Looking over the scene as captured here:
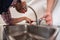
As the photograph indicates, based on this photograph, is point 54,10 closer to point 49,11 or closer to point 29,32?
point 49,11

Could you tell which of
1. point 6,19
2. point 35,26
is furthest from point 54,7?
point 6,19

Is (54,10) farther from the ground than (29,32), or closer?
farther from the ground

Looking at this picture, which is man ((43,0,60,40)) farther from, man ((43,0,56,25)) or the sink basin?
the sink basin

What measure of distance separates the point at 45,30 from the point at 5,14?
264 mm

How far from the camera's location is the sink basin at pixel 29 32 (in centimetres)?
82

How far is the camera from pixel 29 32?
0.92 meters

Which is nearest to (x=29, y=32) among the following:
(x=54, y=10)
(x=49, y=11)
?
(x=49, y=11)

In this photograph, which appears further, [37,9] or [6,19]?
[37,9]

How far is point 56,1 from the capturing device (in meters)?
1.07

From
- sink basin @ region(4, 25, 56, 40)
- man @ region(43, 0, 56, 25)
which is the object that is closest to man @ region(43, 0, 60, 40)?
man @ region(43, 0, 56, 25)

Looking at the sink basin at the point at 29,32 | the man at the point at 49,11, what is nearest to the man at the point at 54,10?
the man at the point at 49,11

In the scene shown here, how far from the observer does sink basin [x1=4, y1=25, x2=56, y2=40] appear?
82cm

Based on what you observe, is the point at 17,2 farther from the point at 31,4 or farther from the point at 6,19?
the point at 31,4

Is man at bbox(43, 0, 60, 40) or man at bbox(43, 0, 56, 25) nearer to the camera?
man at bbox(43, 0, 56, 25)
